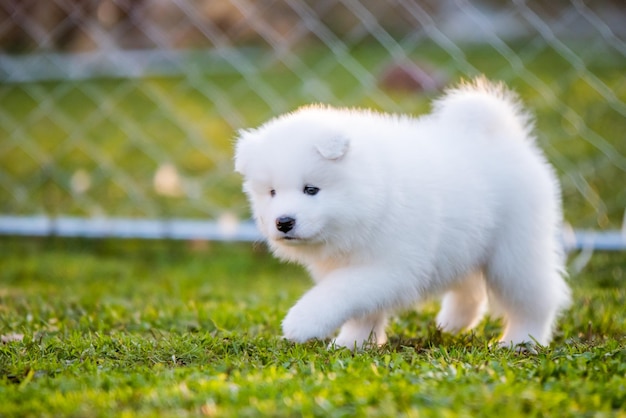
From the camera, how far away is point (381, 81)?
7.37 meters

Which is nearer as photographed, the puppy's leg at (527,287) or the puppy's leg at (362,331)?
the puppy's leg at (362,331)

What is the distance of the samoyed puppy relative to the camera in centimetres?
285

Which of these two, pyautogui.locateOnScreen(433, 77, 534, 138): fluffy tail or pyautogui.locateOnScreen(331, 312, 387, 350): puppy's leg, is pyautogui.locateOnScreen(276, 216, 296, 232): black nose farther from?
pyautogui.locateOnScreen(433, 77, 534, 138): fluffy tail

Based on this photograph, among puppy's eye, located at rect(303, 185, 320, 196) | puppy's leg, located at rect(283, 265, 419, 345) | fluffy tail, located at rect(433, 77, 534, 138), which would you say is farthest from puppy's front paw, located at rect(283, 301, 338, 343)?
fluffy tail, located at rect(433, 77, 534, 138)

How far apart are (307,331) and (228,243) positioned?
8.66ft

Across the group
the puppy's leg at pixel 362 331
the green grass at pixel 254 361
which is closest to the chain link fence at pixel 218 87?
the green grass at pixel 254 361

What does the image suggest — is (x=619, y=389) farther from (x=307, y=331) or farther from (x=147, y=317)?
(x=147, y=317)

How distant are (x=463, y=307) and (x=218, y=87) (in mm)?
5047

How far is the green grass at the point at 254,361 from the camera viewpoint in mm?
2137

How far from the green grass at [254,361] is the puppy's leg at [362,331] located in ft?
0.27

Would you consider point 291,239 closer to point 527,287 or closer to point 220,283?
point 527,287

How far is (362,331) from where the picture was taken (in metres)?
3.10

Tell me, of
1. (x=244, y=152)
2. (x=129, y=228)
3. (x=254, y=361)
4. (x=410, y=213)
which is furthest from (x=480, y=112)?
(x=129, y=228)

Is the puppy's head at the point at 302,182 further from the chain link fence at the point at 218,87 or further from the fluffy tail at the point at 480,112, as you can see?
the chain link fence at the point at 218,87
